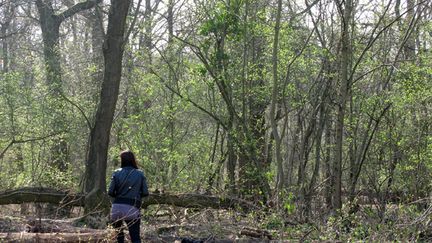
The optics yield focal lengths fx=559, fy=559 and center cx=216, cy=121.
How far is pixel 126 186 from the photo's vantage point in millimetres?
8570

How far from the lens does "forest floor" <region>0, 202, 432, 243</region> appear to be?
886 centimetres

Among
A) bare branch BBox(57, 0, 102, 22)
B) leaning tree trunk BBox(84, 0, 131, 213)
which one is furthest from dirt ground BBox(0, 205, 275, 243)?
bare branch BBox(57, 0, 102, 22)

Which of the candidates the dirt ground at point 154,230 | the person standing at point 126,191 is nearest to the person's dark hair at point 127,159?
the person standing at point 126,191

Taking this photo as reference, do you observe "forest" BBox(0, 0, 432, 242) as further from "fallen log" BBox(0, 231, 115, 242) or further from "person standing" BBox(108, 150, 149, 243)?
"person standing" BBox(108, 150, 149, 243)

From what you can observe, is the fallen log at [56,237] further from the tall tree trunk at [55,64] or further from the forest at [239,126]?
the tall tree trunk at [55,64]

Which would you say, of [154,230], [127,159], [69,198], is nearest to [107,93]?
[69,198]

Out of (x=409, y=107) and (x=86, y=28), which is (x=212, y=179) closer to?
(x=409, y=107)

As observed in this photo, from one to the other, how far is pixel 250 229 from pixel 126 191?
2.64 metres

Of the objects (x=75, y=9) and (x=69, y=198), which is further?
(x=75, y=9)

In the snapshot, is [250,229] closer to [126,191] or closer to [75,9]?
[126,191]

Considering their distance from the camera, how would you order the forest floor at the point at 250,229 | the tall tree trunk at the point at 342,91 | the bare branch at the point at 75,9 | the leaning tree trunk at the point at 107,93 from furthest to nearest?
the bare branch at the point at 75,9 → the tall tree trunk at the point at 342,91 → the leaning tree trunk at the point at 107,93 → the forest floor at the point at 250,229

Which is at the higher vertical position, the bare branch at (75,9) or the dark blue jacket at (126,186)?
the bare branch at (75,9)

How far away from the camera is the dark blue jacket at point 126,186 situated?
8562mm

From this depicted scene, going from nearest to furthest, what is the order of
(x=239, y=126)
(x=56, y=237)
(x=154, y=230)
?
(x=56, y=237) < (x=154, y=230) < (x=239, y=126)
